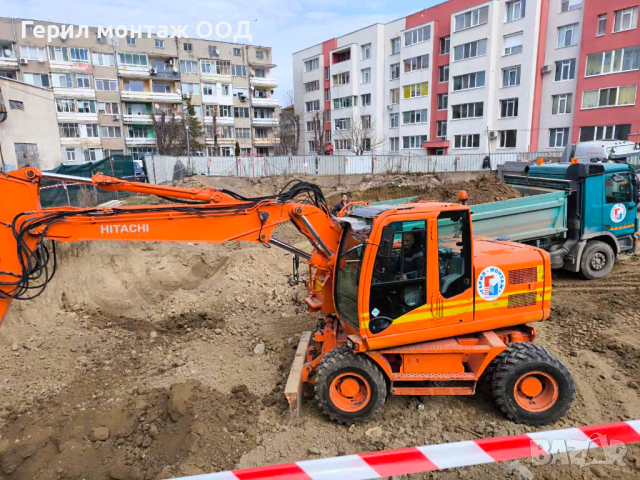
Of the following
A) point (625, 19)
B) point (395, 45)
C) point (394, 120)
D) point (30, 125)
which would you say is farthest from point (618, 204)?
point (395, 45)

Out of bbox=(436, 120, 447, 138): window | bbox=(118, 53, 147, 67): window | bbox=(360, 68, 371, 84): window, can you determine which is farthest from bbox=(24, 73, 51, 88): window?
bbox=(436, 120, 447, 138): window

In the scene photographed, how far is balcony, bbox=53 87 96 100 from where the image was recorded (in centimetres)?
3950

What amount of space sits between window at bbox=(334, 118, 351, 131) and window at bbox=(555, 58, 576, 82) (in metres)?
19.6

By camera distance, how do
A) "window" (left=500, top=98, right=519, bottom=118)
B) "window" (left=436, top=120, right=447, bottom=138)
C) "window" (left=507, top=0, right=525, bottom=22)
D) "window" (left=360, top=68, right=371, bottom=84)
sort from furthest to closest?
"window" (left=360, top=68, right=371, bottom=84), "window" (left=436, top=120, right=447, bottom=138), "window" (left=500, top=98, right=519, bottom=118), "window" (left=507, top=0, right=525, bottom=22)

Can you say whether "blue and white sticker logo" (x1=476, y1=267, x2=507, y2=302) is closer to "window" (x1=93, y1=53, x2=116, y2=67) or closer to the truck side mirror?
the truck side mirror

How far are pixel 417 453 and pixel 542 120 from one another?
3221 cm

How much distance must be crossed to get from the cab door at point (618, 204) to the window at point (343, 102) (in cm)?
3620

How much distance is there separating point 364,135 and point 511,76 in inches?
534

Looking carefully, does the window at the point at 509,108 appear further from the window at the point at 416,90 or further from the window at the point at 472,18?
the window at the point at 416,90

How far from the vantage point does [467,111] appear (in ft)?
110

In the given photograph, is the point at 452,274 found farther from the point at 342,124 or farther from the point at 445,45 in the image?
the point at 342,124

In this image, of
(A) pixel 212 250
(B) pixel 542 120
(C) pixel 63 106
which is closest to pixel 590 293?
(A) pixel 212 250

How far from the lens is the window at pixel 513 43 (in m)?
30.0

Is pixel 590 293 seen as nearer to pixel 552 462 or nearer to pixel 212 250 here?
pixel 552 462
